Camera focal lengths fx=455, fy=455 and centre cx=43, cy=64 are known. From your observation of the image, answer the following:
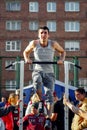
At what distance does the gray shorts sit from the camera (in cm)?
812

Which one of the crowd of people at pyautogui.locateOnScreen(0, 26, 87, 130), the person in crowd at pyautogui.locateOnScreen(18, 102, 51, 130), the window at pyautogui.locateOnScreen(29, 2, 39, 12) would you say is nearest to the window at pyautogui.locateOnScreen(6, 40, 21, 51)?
the window at pyautogui.locateOnScreen(29, 2, 39, 12)

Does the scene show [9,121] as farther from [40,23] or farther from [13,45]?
[13,45]

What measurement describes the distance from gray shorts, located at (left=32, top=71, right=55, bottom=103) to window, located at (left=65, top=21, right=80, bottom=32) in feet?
124

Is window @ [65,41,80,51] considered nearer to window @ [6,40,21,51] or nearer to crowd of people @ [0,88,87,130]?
window @ [6,40,21,51]

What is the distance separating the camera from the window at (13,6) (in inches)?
1802

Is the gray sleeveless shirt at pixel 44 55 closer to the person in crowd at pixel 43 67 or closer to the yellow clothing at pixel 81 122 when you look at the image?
the person in crowd at pixel 43 67

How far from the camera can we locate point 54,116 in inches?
330

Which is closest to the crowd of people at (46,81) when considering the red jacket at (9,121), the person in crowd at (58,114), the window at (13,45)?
the person in crowd at (58,114)

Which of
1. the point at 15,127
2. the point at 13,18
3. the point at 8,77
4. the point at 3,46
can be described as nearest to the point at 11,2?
the point at 13,18

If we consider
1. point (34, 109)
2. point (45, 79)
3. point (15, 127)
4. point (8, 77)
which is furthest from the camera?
point (8, 77)

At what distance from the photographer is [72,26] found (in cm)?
4619

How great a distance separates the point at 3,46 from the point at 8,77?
3503 millimetres

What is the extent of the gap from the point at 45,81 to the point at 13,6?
3847cm

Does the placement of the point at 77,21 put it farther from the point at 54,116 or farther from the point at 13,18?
the point at 54,116
